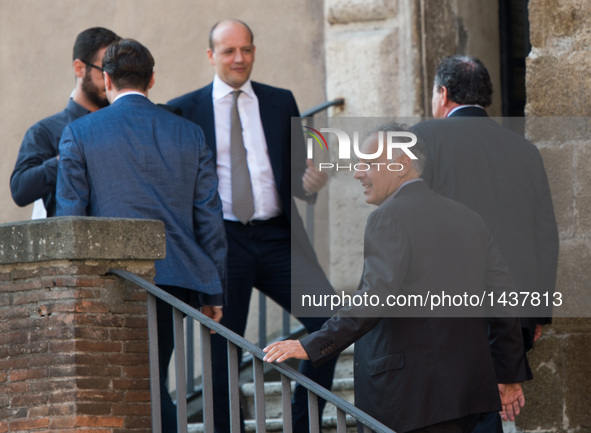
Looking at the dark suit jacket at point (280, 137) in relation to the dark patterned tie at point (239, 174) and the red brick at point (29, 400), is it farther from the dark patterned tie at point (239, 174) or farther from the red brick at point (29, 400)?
the red brick at point (29, 400)

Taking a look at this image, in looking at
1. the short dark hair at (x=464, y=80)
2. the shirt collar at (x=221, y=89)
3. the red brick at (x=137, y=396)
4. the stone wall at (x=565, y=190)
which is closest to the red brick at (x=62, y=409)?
the red brick at (x=137, y=396)

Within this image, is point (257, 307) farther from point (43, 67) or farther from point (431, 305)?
point (431, 305)

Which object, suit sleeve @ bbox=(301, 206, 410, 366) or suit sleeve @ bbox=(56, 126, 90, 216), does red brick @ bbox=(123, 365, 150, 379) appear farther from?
suit sleeve @ bbox=(301, 206, 410, 366)

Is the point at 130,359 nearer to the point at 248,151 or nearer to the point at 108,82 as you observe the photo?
the point at 108,82

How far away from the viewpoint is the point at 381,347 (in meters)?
4.16

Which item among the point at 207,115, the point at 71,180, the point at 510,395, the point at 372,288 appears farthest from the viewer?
the point at 207,115

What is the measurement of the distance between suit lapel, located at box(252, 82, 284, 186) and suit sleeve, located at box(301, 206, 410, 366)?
1672mm

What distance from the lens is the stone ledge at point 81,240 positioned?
4.44 m

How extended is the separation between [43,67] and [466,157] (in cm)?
444

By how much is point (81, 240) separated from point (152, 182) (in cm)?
55

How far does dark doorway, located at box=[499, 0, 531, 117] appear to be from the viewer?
27.3 ft

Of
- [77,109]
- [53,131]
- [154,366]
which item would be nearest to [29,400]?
[154,366]

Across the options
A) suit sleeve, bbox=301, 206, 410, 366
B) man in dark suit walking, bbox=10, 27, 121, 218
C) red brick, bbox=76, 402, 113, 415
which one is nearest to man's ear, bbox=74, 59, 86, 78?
man in dark suit walking, bbox=10, 27, 121, 218

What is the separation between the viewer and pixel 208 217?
503 cm
